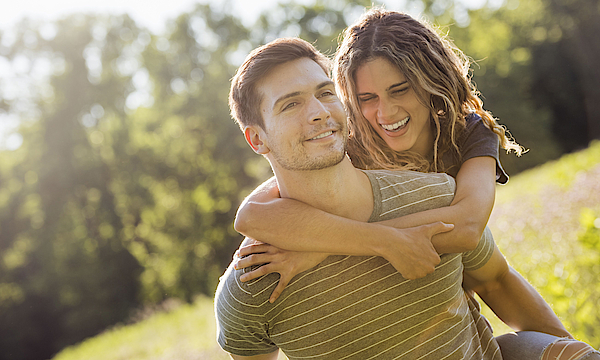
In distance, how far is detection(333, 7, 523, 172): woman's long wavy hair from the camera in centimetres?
329

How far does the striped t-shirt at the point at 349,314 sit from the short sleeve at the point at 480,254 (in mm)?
280

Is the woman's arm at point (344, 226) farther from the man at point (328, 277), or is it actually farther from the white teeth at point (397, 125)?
the white teeth at point (397, 125)

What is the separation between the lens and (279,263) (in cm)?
211

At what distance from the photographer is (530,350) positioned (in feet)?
7.89

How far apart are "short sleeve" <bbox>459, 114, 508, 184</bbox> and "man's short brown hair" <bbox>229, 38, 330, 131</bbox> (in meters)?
1.25

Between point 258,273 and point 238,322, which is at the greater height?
point 258,273

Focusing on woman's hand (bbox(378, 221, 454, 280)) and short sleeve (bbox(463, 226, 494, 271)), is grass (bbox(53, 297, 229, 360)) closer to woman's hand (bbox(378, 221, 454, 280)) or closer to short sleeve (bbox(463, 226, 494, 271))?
short sleeve (bbox(463, 226, 494, 271))

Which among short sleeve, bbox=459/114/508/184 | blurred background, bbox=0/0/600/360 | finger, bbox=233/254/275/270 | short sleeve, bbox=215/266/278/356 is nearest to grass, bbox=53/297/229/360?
short sleeve, bbox=215/266/278/356

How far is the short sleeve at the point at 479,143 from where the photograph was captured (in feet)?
10.0

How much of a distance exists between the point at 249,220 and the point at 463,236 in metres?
1.03

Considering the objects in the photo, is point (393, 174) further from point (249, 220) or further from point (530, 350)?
point (530, 350)

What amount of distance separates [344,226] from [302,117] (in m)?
0.54

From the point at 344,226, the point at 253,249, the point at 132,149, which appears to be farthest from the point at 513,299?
the point at 132,149

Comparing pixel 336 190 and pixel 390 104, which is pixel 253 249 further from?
pixel 390 104
